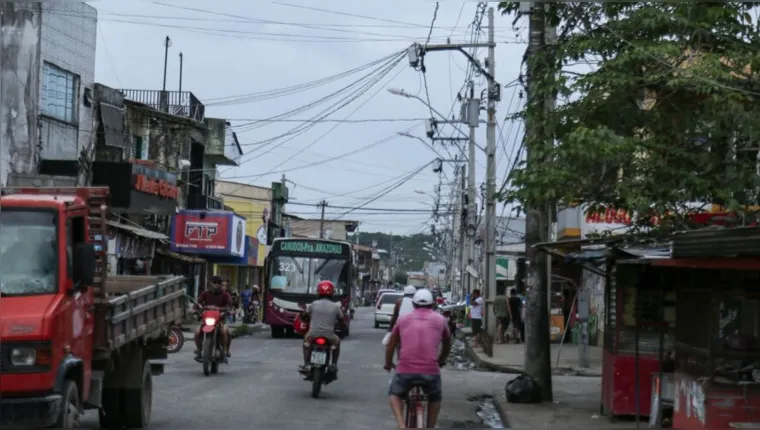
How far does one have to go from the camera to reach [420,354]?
10102 mm

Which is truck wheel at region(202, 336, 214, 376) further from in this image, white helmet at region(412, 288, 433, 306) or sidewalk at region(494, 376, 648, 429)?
white helmet at region(412, 288, 433, 306)

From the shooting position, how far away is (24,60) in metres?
27.9

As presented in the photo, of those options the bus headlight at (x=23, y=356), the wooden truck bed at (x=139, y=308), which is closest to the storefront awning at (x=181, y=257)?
the wooden truck bed at (x=139, y=308)

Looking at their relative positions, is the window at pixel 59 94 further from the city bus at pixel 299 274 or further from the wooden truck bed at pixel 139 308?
the wooden truck bed at pixel 139 308

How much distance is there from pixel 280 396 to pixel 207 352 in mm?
→ 3514

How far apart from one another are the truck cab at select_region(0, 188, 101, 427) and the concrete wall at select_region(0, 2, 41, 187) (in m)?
18.2

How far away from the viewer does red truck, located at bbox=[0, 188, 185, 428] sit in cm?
893

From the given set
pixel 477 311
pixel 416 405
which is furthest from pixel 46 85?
pixel 416 405

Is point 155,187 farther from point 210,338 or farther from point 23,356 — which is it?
point 23,356

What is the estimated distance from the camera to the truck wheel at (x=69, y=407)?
29.6 ft

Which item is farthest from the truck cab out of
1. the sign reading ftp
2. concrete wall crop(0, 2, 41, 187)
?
the sign reading ftp

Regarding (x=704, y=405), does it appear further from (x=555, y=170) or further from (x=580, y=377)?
(x=580, y=377)

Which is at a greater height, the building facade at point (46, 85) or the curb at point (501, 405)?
the building facade at point (46, 85)

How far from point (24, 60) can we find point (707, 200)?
65.5 feet
